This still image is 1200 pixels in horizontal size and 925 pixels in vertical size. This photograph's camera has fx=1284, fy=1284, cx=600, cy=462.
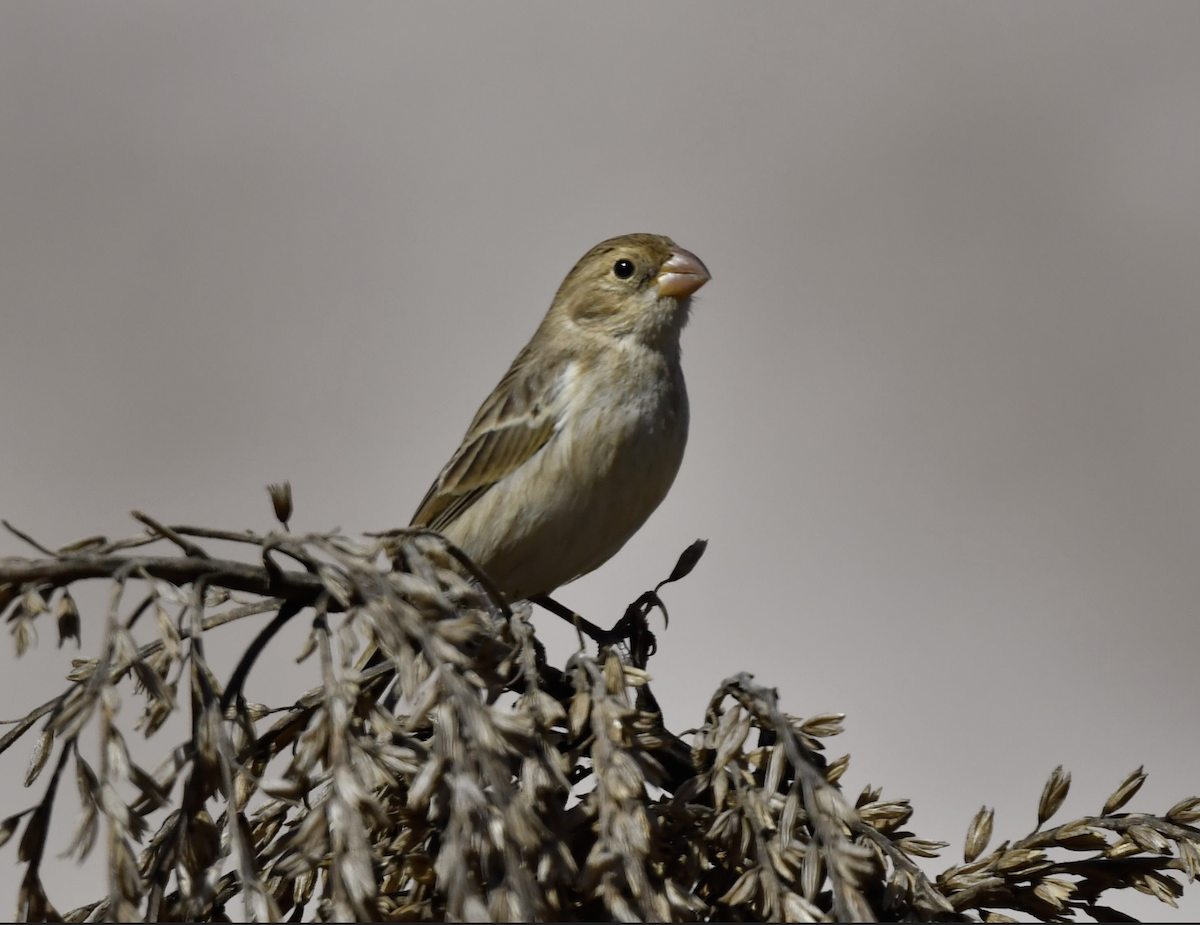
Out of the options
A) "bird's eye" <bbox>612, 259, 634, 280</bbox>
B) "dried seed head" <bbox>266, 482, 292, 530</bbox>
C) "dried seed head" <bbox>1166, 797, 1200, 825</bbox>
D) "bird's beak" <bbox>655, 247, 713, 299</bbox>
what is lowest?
"dried seed head" <bbox>1166, 797, 1200, 825</bbox>

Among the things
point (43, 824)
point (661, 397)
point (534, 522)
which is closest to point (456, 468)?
point (534, 522)

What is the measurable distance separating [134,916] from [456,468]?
2.26m

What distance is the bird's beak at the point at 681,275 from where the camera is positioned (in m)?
3.36

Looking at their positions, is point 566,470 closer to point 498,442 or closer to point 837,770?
point 498,442

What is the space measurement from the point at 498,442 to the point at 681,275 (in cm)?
66

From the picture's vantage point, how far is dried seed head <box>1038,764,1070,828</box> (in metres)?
1.52

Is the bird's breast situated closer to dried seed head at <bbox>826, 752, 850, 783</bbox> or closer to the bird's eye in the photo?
the bird's eye

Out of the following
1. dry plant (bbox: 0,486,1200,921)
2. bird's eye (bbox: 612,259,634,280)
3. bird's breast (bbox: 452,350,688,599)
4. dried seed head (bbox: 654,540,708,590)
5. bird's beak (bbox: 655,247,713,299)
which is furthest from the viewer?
bird's eye (bbox: 612,259,634,280)

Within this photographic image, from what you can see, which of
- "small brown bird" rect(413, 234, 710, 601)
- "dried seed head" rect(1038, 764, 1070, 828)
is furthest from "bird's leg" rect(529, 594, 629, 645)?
"dried seed head" rect(1038, 764, 1070, 828)

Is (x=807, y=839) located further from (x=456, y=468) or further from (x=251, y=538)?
(x=456, y=468)

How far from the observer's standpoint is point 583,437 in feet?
10.1

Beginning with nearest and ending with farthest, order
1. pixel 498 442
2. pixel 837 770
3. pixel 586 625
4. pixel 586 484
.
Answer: pixel 837 770
pixel 586 625
pixel 586 484
pixel 498 442

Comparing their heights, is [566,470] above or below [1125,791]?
above

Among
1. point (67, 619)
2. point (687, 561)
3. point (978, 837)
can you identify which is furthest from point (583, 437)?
point (67, 619)
